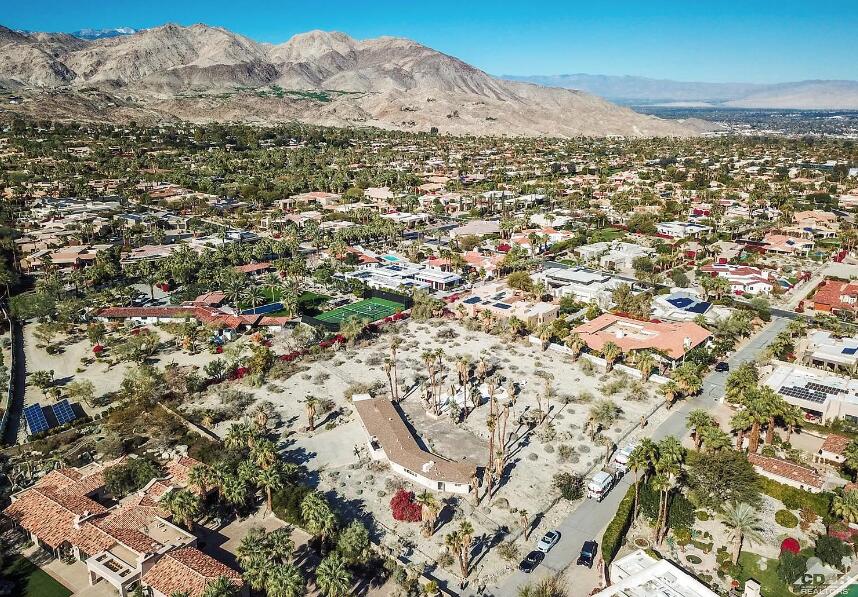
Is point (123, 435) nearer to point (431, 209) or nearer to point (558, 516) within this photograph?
point (558, 516)

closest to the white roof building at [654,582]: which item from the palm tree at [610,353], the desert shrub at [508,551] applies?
the desert shrub at [508,551]

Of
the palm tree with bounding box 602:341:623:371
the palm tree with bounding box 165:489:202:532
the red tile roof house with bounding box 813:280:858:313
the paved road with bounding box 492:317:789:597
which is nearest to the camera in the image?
the paved road with bounding box 492:317:789:597

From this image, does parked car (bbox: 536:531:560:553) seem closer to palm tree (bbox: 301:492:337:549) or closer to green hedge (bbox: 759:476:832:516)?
palm tree (bbox: 301:492:337:549)

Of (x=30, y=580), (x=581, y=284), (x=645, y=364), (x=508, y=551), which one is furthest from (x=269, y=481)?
(x=581, y=284)

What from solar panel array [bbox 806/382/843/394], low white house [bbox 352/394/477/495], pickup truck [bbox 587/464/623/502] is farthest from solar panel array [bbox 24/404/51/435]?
solar panel array [bbox 806/382/843/394]

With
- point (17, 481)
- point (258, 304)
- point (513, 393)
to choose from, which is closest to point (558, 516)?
point (513, 393)

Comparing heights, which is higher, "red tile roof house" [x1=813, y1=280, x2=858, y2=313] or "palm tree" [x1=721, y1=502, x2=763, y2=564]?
"palm tree" [x1=721, y1=502, x2=763, y2=564]
